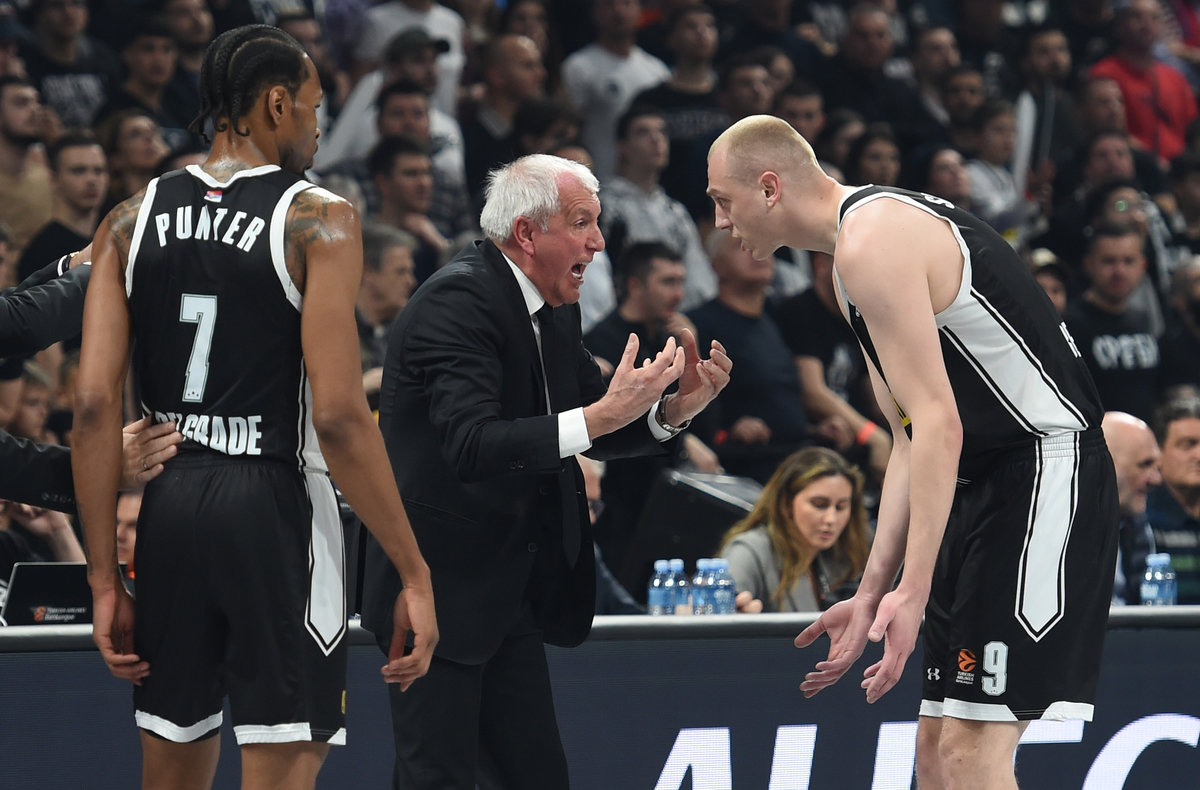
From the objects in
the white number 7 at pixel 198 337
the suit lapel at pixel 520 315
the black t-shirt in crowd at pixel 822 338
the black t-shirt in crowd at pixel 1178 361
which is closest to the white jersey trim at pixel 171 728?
the white number 7 at pixel 198 337

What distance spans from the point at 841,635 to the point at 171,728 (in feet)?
5.16

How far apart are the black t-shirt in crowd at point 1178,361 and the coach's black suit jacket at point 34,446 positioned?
710 centimetres

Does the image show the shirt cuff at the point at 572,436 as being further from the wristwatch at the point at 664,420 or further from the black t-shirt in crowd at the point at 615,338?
the black t-shirt in crowd at the point at 615,338

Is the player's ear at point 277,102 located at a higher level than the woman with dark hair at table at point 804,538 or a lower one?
higher

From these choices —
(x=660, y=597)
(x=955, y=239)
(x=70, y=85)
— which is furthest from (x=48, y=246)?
(x=955, y=239)

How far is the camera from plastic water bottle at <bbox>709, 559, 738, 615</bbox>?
522cm

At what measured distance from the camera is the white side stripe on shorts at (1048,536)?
11.0 ft

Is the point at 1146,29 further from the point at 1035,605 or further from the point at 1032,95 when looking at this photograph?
the point at 1035,605

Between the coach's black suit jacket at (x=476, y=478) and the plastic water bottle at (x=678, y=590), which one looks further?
the plastic water bottle at (x=678, y=590)

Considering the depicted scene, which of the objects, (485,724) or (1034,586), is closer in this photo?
(1034,586)

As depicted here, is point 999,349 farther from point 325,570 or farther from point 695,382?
point 325,570

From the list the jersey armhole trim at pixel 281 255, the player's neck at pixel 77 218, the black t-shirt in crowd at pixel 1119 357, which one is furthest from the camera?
the black t-shirt in crowd at pixel 1119 357

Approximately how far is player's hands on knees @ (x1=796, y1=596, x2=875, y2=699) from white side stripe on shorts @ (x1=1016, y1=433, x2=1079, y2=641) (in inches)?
14.4

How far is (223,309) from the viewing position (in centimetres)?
297
